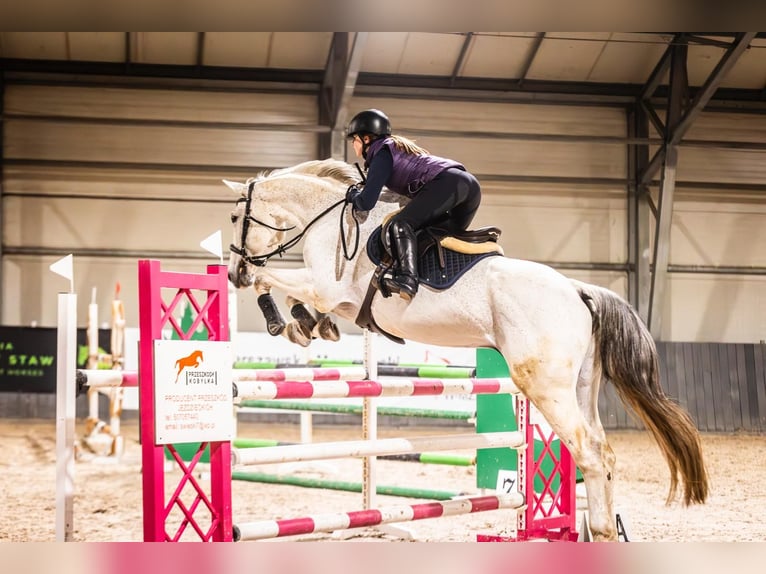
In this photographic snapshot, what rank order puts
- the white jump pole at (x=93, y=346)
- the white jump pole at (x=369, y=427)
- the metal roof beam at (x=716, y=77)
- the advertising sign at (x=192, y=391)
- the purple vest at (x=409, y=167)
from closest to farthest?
1. the advertising sign at (x=192, y=391)
2. the purple vest at (x=409, y=167)
3. the white jump pole at (x=369, y=427)
4. the white jump pole at (x=93, y=346)
5. the metal roof beam at (x=716, y=77)

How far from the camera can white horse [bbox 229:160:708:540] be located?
8.97 ft

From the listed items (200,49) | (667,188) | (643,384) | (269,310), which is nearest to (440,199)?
(269,310)

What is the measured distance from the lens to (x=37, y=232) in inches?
386

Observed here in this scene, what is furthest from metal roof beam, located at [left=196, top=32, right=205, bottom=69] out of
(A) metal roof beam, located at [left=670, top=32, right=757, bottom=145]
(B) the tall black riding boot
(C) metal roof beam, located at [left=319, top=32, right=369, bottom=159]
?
(B) the tall black riding boot

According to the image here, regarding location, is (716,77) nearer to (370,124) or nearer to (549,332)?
(370,124)

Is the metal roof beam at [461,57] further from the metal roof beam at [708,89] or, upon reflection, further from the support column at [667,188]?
the metal roof beam at [708,89]

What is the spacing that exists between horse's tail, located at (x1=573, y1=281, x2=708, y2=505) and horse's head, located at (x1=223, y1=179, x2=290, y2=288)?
1.22 meters

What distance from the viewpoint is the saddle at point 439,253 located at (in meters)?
2.87

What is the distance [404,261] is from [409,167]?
0.39 metres

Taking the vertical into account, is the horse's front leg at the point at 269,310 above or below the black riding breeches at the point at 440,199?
below

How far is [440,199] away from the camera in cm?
288

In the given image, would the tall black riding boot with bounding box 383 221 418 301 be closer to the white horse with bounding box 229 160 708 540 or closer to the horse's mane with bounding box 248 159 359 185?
the white horse with bounding box 229 160 708 540

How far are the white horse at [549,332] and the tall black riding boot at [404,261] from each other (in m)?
0.10

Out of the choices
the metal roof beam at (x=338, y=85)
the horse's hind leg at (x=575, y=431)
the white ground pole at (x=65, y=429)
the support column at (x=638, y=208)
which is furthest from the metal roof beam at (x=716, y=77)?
the white ground pole at (x=65, y=429)
